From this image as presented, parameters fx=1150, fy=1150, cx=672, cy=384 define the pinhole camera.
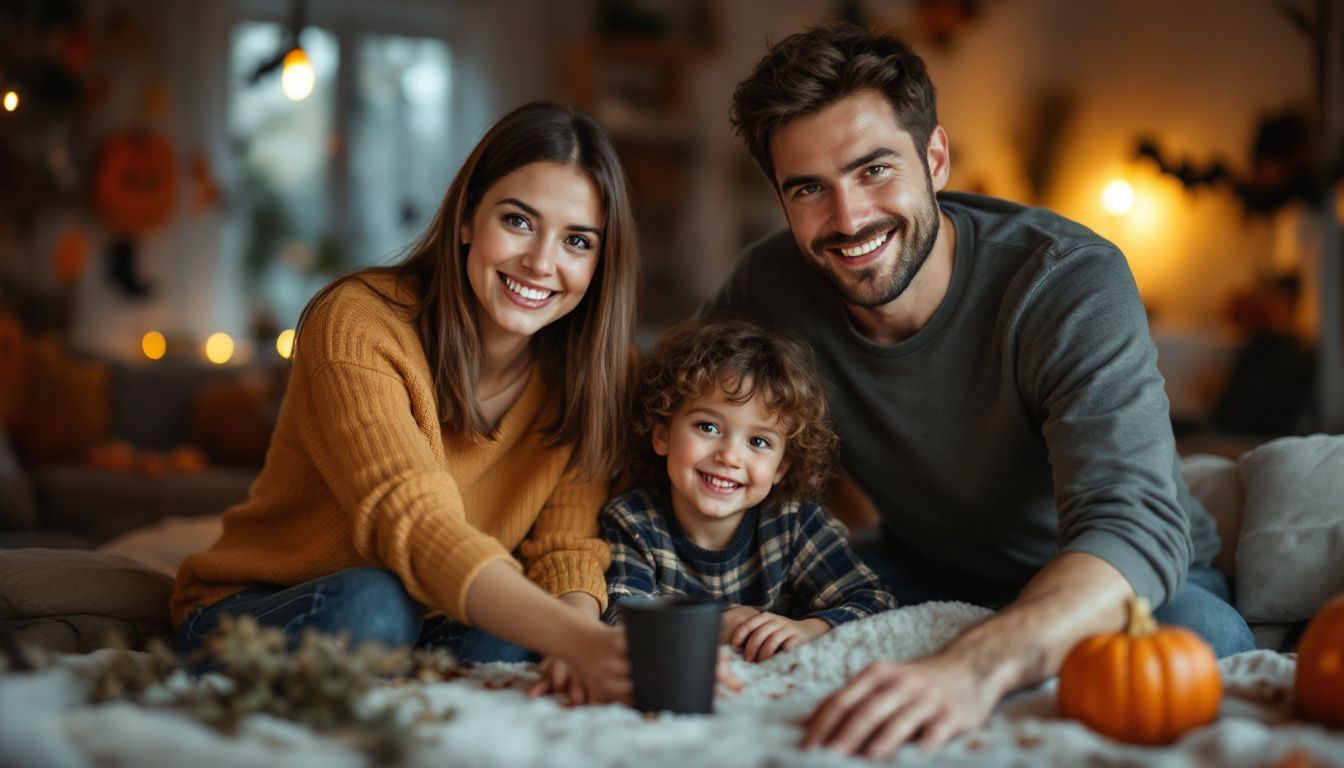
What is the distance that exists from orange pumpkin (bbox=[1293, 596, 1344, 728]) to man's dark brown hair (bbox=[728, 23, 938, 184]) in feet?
3.36

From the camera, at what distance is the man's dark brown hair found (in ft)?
6.56

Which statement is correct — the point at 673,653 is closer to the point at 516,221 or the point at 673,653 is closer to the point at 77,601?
the point at 516,221

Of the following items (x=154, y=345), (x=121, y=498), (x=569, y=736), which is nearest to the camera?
(x=569, y=736)

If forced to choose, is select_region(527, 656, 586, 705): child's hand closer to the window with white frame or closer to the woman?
the woman

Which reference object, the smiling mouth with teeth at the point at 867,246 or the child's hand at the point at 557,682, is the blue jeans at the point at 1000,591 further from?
the child's hand at the point at 557,682

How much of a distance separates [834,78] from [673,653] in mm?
1098

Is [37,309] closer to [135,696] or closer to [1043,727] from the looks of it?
[135,696]

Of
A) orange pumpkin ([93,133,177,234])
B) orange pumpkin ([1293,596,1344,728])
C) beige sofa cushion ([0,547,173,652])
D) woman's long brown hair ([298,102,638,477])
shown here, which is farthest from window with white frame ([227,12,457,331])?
orange pumpkin ([1293,596,1344,728])

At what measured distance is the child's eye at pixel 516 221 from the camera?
6.37 ft

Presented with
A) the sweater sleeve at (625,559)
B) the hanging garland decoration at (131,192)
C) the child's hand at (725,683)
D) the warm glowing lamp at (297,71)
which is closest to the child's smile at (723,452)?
the sweater sleeve at (625,559)

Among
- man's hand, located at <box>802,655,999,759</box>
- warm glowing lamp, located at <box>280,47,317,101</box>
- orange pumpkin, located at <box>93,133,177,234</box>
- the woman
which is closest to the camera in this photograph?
man's hand, located at <box>802,655,999,759</box>

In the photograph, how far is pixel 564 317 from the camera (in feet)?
6.98

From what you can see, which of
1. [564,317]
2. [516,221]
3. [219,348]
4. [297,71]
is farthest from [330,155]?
[516,221]

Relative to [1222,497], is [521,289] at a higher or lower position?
higher
